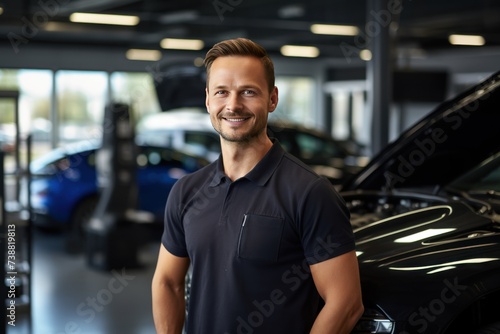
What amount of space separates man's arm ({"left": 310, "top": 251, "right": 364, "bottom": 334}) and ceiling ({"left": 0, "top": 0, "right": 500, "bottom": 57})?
7894 mm

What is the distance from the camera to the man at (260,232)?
7.01ft

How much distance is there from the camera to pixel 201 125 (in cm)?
1129

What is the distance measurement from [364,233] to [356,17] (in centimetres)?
1106

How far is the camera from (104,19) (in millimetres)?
13609

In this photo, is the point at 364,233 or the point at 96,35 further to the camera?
the point at 96,35

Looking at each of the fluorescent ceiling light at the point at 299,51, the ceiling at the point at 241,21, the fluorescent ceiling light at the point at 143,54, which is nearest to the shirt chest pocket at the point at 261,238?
the ceiling at the point at 241,21

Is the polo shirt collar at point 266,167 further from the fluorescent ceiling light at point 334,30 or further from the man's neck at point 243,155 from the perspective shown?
the fluorescent ceiling light at point 334,30

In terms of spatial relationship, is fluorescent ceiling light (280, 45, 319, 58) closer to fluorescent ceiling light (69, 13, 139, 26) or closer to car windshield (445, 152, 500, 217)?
Answer: fluorescent ceiling light (69, 13, 139, 26)

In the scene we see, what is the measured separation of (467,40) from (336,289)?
15.6 m

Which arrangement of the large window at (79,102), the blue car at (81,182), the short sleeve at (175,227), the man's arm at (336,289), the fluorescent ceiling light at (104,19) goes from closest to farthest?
1. the man's arm at (336,289)
2. the short sleeve at (175,227)
3. the blue car at (81,182)
4. the fluorescent ceiling light at (104,19)
5. the large window at (79,102)

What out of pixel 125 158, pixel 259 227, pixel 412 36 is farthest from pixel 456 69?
pixel 259 227

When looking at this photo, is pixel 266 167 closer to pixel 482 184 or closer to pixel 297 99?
pixel 482 184

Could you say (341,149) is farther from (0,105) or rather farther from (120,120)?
(0,105)

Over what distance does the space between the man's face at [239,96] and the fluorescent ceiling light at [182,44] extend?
14.6m
